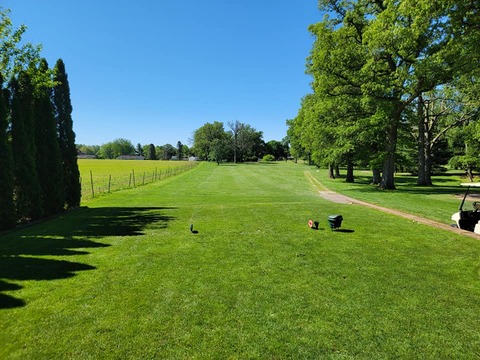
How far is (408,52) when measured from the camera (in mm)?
20109

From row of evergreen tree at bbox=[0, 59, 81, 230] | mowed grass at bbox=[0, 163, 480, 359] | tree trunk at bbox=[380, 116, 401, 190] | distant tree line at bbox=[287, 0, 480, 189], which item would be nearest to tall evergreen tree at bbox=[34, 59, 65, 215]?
row of evergreen tree at bbox=[0, 59, 81, 230]

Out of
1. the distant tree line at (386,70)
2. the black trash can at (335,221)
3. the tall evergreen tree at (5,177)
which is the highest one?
the distant tree line at (386,70)

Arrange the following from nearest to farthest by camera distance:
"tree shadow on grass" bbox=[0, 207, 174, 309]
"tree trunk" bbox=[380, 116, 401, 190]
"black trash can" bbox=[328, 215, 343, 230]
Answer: "tree shadow on grass" bbox=[0, 207, 174, 309] < "black trash can" bbox=[328, 215, 343, 230] < "tree trunk" bbox=[380, 116, 401, 190]

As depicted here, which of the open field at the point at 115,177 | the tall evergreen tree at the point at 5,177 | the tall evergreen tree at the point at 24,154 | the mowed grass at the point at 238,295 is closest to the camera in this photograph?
the mowed grass at the point at 238,295

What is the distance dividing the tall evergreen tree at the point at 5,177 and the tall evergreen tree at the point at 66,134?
4524 mm

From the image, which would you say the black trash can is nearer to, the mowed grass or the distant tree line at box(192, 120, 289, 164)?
the mowed grass

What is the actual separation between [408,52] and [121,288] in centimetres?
2295

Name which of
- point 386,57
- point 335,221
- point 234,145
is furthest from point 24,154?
point 234,145

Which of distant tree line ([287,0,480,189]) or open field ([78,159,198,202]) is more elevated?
distant tree line ([287,0,480,189])

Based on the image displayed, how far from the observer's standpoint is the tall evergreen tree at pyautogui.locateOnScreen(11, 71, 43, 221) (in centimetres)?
1219

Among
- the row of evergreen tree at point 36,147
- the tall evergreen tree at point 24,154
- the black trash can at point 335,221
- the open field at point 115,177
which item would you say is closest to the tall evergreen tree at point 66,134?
the row of evergreen tree at point 36,147

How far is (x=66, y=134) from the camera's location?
16312mm

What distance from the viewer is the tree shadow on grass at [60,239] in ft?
20.1

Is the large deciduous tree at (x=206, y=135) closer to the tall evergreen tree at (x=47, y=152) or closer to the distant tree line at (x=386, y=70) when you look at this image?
the distant tree line at (x=386, y=70)
